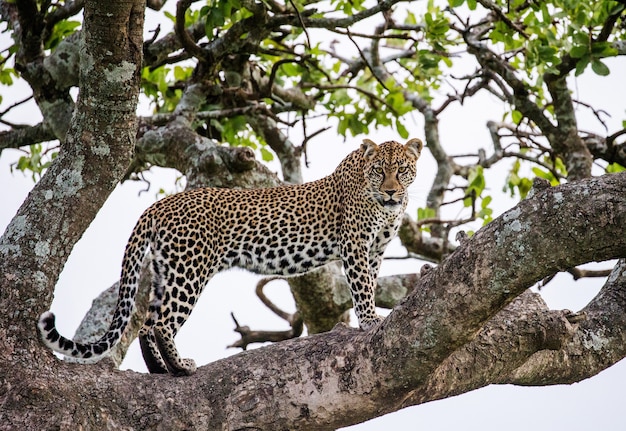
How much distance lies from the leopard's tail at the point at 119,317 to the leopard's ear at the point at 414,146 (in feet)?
8.44

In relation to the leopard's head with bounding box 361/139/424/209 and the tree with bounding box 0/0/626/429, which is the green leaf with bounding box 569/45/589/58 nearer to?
the tree with bounding box 0/0/626/429

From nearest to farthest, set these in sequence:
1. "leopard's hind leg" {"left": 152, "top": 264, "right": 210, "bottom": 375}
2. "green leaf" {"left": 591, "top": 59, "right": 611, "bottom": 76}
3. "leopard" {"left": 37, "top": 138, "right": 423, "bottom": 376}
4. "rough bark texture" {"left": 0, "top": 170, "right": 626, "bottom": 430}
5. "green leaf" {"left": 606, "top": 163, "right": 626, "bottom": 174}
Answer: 1. "rough bark texture" {"left": 0, "top": 170, "right": 626, "bottom": 430}
2. "leopard's hind leg" {"left": 152, "top": 264, "right": 210, "bottom": 375}
3. "leopard" {"left": 37, "top": 138, "right": 423, "bottom": 376}
4. "green leaf" {"left": 591, "top": 59, "right": 611, "bottom": 76}
5. "green leaf" {"left": 606, "top": 163, "right": 626, "bottom": 174}

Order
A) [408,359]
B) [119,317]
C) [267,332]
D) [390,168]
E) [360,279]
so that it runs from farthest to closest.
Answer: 1. [267,332]
2. [390,168]
3. [360,279]
4. [119,317]
5. [408,359]

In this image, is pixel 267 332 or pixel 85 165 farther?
pixel 267 332

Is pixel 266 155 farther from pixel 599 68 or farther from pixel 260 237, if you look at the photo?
pixel 599 68

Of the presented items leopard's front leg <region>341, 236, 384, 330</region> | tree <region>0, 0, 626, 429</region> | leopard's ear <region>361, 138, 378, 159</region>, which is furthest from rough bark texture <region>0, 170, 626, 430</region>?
leopard's ear <region>361, 138, 378, 159</region>

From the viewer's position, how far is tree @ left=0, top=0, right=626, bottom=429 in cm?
520

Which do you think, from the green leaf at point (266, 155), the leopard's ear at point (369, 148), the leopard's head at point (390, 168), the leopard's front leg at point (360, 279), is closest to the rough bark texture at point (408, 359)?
the leopard's front leg at point (360, 279)

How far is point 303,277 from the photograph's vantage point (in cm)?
924

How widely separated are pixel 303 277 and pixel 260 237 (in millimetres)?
1413

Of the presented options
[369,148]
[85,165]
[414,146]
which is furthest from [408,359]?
[414,146]

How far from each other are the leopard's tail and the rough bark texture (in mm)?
113

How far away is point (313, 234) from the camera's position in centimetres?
825

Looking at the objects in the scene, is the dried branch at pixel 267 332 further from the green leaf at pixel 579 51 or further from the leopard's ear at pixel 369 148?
the green leaf at pixel 579 51
